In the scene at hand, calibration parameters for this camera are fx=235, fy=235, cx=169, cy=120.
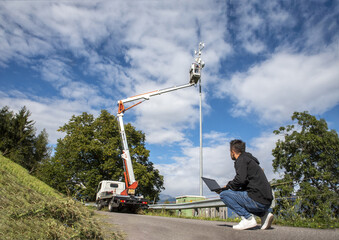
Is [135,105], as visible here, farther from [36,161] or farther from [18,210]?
[36,161]

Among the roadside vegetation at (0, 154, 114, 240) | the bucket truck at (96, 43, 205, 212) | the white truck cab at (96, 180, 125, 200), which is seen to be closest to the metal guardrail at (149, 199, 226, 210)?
the bucket truck at (96, 43, 205, 212)

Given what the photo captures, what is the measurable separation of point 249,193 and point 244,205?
0.21 metres

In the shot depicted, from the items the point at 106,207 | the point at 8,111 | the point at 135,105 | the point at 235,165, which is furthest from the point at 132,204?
the point at 8,111

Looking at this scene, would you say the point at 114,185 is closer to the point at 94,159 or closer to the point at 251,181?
the point at 94,159

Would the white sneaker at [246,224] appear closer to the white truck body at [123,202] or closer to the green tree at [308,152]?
the white truck body at [123,202]

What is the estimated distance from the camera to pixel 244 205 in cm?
347

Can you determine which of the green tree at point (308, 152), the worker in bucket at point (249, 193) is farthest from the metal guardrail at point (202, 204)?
the green tree at point (308, 152)

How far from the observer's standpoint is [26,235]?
1.68 m

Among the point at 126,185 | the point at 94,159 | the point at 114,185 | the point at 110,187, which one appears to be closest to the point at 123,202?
the point at 126,185

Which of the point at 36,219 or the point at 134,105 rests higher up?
the point at 134,105

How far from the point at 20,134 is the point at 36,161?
6.98 metres

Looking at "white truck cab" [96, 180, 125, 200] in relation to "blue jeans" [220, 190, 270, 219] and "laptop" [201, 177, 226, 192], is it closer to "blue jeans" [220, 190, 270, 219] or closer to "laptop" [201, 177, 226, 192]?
"laptop" [201, 177, 226, 192]

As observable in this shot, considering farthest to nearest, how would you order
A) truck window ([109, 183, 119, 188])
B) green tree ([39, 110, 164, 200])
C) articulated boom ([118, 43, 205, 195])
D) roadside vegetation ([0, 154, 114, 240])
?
green tree ([39, 110, 164, 200]) < truck window ([109, 183, 119, 188]) < articulated boom ([118, 43, 205, 195]) < roadside vegetation ([0, 154, 114, 240])

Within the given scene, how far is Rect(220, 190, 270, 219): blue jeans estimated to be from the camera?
3.38 meters
